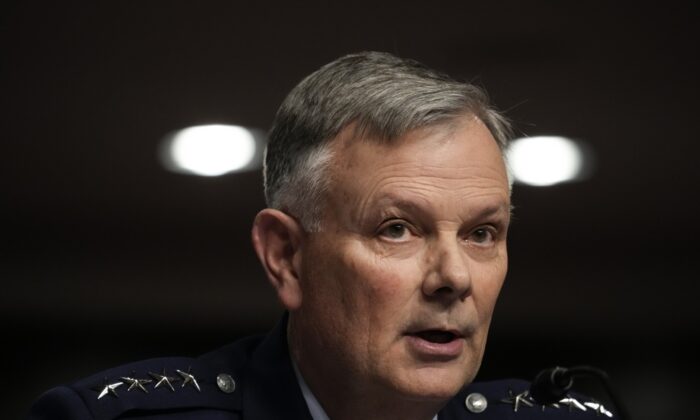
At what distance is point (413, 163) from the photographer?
2.03m

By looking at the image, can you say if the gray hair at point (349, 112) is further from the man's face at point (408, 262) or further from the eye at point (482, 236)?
the eye at point (482, 236)

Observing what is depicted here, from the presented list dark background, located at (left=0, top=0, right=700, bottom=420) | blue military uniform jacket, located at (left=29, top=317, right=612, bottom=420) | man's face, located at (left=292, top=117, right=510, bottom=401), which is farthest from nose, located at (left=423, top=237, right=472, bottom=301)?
dark background, located at (left=0, top=0, right=700, bottom=420)

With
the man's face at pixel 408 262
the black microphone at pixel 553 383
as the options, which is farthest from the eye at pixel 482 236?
the black microphone at pixel 553 383

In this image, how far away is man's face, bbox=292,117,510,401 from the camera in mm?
1979

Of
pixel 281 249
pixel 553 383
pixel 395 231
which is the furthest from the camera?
pixel 281 249

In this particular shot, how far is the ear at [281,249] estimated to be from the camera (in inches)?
84.0

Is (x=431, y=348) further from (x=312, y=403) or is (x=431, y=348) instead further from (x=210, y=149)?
(x=210, y=149)

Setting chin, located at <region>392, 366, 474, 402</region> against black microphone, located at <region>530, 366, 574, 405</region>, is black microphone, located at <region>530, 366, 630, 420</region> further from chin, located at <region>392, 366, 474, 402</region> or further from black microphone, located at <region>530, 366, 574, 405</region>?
chin, located at <region>392, 366, 474, 402</region>

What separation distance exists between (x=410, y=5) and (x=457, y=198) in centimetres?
119

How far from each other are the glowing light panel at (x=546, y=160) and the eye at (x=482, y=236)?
1161mm

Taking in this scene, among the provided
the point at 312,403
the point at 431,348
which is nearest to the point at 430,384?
the point at 431,348

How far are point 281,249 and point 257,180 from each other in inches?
41.7

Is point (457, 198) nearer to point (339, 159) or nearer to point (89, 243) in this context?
point (339, 159)

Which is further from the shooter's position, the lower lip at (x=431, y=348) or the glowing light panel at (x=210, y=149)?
the glowing light panel at (x=210, y=149)
